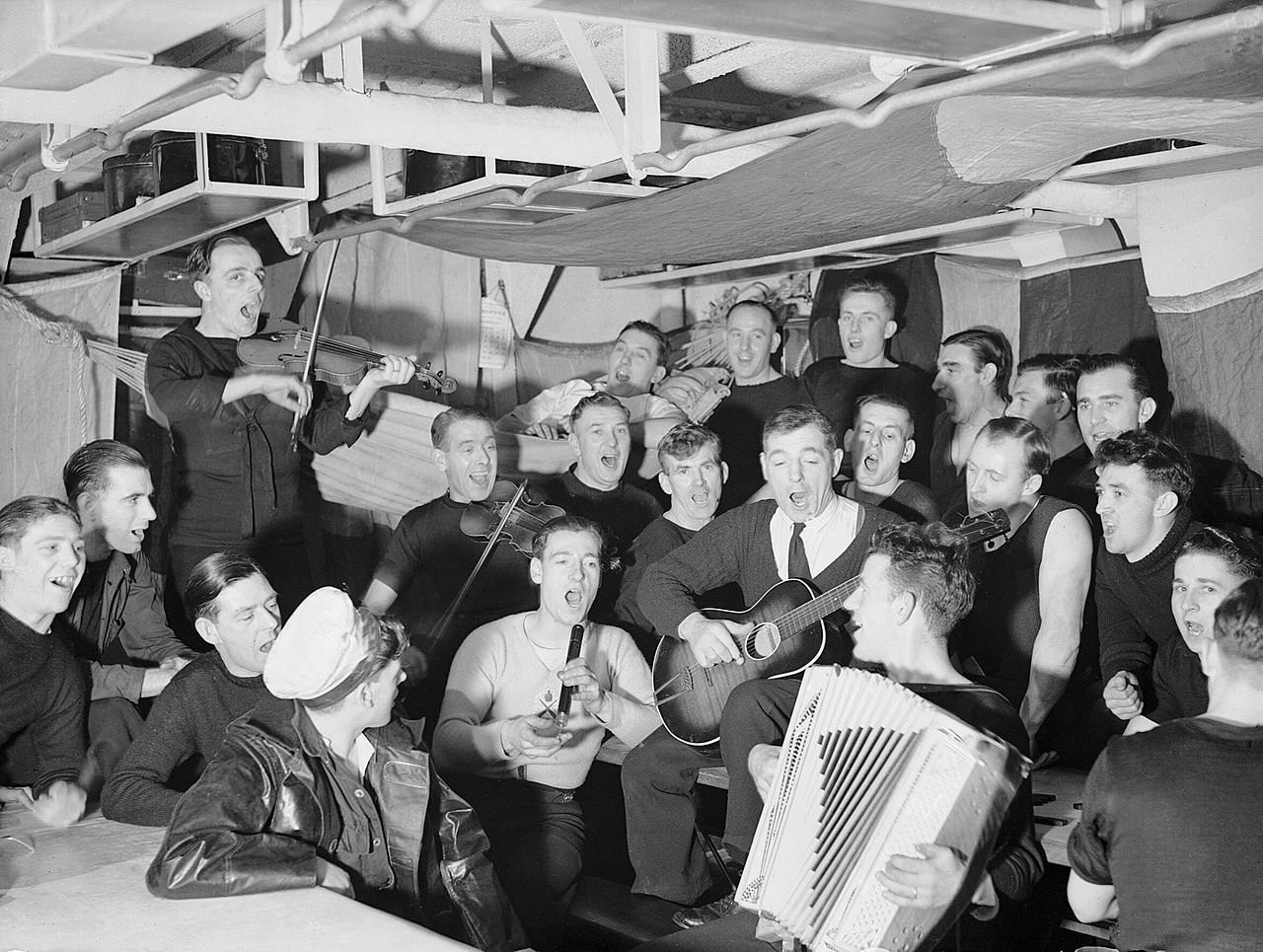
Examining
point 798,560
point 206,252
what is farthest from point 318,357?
point 798,560

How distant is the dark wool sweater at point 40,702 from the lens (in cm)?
321

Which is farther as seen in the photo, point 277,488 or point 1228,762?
point 277,488

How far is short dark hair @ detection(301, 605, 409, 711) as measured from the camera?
263 centimetres

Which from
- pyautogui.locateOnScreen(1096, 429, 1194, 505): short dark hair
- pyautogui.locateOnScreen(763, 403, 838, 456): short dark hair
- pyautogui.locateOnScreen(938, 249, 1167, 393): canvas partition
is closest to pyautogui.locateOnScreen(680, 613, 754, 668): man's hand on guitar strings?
pyautogui.locateOnScreen(763, 403, 838, 456): short dark hair

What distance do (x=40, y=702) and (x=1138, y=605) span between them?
8.77 ft

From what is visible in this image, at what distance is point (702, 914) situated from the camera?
3.60 m

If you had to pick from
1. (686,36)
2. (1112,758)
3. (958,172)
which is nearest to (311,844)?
(1112,758)

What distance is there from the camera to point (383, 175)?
4.17 meters

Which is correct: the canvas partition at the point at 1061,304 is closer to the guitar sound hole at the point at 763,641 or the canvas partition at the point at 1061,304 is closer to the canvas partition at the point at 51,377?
the guitar sound hole at the point at 763,641

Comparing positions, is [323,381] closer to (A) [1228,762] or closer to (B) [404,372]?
(B) [404,372]

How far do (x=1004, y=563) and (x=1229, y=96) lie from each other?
1528mm

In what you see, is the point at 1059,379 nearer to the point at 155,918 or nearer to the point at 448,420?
the point at 448,420

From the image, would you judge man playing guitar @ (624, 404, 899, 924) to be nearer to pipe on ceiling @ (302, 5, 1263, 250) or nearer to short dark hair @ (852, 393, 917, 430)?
short dark hair @ (852, 393, 917, 430)

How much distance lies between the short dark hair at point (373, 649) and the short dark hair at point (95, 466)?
1.43m
